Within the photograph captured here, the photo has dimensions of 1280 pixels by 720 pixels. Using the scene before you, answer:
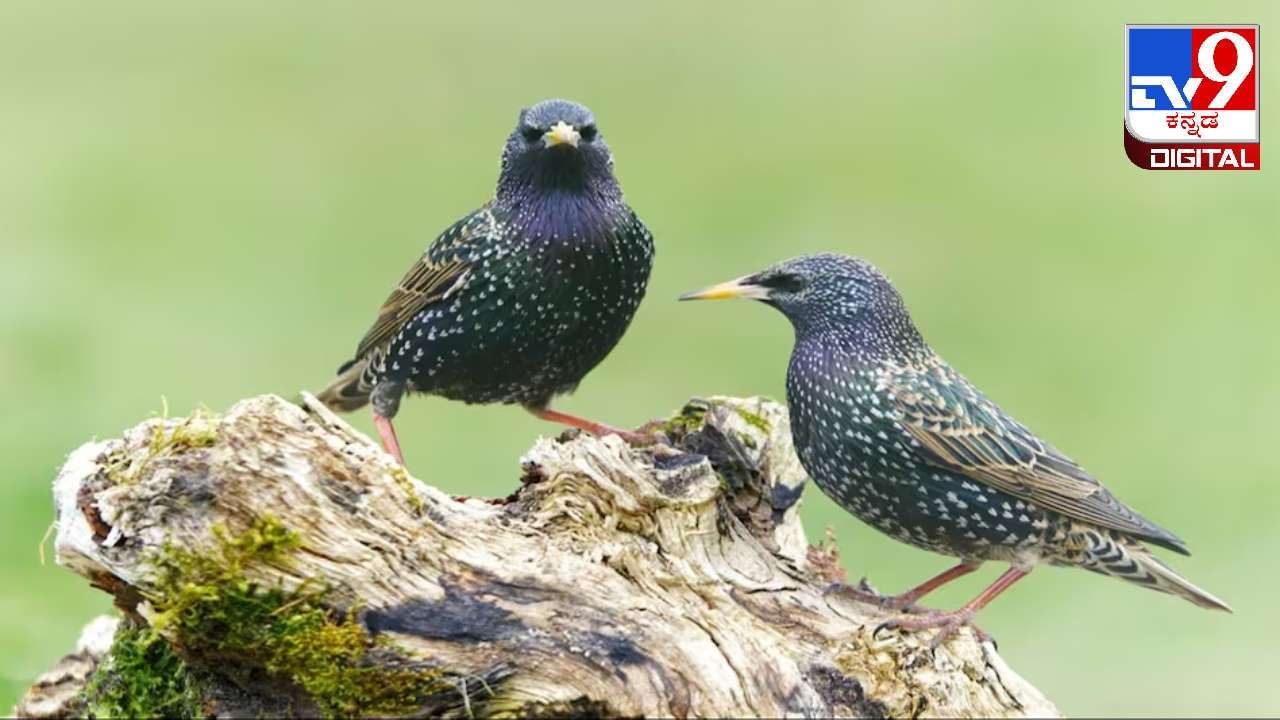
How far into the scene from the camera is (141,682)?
601 centimetres

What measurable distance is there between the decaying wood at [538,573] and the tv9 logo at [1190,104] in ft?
13.8

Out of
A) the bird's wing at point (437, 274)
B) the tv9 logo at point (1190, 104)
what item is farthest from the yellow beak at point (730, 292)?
the tv9 logo at point (1190, 104)

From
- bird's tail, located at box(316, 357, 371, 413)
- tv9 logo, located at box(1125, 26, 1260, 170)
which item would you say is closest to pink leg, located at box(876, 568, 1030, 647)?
bird's tail, located at box(316, 357, 371, 413)

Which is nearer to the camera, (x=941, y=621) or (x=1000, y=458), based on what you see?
(x=941, y=621)

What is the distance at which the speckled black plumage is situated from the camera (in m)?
6.88

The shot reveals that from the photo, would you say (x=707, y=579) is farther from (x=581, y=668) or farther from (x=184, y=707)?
(x=184, y=707)

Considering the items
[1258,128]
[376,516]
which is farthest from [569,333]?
[1258,128]

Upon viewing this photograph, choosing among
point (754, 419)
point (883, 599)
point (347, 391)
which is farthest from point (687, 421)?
point (347, 391)

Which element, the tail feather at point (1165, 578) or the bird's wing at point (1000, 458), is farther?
the tail feather at point (1165, 578)

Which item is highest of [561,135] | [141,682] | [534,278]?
[561,135]

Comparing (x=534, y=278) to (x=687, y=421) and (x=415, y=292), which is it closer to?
(x=415, y=292)

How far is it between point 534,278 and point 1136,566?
2.79 metres

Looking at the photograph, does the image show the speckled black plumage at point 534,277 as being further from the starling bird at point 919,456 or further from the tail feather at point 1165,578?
the tail feather at point 1165,578

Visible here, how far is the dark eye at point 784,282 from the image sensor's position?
6.57 meters
